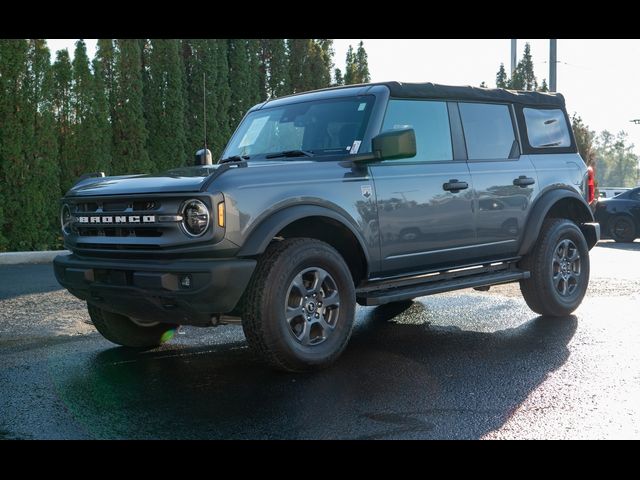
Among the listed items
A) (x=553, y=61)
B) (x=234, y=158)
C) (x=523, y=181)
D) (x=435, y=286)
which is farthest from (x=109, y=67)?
(x=553, y=61)

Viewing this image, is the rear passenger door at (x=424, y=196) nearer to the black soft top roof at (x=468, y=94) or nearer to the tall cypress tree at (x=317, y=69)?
the black soft top roof at (x=468, y=94)

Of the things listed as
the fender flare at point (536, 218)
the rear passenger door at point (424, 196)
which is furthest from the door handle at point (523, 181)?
the rear passenger door at point (424, 196)

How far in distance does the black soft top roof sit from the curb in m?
8.17

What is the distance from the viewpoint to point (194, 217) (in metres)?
4.68

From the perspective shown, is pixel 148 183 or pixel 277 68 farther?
pixel 277 68

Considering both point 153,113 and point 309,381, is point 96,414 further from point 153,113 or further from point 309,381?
point 153,113

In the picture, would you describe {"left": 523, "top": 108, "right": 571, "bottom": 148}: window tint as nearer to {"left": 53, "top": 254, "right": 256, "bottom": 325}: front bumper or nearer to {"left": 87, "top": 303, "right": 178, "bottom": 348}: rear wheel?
{"left": 53, "top": 254, "right": 256, "bottom": 325}: front bumper

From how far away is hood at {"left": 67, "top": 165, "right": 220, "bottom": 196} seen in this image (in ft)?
15.6

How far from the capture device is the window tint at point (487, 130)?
6.59 metres

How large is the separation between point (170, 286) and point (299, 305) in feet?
3.01

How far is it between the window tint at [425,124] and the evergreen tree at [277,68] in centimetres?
1411

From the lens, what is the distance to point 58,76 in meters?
14.5

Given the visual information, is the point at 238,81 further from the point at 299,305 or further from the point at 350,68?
the point at 299,305
